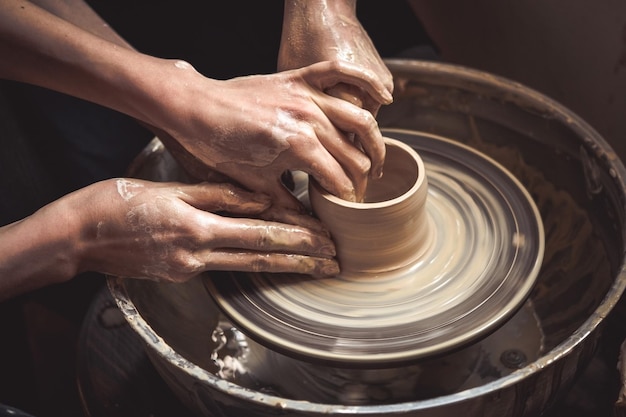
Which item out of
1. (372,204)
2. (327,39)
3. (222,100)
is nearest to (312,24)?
(327,39)

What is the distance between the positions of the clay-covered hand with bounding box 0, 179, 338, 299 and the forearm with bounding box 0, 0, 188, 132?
0.56 ft

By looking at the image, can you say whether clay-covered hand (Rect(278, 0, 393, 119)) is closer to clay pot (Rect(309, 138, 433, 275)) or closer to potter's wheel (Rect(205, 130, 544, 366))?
clay pot (Rect(309, 138, 433, 275))

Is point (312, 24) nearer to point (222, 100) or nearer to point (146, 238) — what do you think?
point (222, 100)

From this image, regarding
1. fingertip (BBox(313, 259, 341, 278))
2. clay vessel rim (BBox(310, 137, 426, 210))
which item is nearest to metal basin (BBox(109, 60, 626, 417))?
fingertip (BBox(313, 259, 341, 278))

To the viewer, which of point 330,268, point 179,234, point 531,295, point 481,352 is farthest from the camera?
point 531,295

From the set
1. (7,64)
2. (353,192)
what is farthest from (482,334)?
(7,64)

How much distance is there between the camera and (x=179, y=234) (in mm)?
1122

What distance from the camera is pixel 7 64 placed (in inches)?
49.8

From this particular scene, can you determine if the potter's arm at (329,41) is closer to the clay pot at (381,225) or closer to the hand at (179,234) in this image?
the clay pot at (381,225)

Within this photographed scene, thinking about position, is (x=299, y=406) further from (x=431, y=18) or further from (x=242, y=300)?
(x=431, y=18)

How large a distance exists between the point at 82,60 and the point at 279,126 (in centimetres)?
40

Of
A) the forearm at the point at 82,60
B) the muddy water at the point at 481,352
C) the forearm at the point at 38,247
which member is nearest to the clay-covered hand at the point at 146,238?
the forearm at the point at 38,247

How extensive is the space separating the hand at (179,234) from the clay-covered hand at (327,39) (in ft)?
0.98

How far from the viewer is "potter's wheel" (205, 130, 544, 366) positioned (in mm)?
1132
